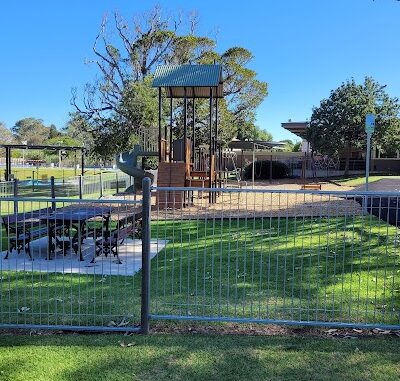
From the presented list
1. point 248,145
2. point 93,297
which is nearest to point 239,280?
point 93,297

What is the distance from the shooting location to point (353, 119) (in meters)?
32.6

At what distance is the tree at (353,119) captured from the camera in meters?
32.9

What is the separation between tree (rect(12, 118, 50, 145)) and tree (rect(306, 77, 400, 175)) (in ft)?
260

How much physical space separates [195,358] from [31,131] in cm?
11129

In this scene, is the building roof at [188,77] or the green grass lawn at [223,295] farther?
the building roof at [188,77]

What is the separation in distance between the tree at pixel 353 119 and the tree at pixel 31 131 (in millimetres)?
79142

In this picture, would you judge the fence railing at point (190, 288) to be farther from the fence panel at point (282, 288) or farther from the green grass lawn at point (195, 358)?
the green grass lawn at point (195, 358)

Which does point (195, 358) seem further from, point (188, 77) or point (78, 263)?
point (188, 77)

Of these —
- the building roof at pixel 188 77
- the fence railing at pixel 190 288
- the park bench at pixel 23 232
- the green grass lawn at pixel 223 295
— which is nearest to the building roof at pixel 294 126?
the building roof at pixel 188 77

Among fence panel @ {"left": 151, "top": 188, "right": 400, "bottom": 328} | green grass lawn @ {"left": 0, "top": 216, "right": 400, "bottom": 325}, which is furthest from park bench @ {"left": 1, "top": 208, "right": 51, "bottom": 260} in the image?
fence panel @ {"left": 151, "top": 188, "right": 400, "bottom": 328}

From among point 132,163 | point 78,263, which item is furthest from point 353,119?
point 78,263

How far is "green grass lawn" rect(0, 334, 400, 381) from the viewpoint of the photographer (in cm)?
358

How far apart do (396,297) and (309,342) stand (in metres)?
1.94

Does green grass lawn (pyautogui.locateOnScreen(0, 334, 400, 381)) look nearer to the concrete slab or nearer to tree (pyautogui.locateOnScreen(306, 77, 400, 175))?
the concrete slab
